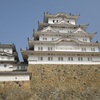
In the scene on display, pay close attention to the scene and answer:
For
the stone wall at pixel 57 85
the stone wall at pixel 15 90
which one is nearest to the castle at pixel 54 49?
the stone wall at pixel 15 90

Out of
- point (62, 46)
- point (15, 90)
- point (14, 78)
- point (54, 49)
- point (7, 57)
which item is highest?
point (62, 46)

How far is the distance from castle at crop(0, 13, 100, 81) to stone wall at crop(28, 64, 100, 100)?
3.97 ft

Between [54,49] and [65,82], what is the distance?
6.31 m

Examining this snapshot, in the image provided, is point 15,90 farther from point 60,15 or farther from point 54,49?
point 60,15

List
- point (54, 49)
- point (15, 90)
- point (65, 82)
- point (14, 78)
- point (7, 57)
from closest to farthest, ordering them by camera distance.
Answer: point (15, 90)
point (14, 78)
point (65, 82)
point (54, 49)
point (7, 57)

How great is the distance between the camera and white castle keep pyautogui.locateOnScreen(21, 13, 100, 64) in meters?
33.4

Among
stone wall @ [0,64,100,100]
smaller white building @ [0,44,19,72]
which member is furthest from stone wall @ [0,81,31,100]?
smaller white building @ [0,44,19,72]

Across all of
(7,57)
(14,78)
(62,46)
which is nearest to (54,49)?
(62,46)

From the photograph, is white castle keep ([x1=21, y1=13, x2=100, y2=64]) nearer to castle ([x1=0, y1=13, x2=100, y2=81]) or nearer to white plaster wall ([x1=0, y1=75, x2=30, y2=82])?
castle ([x1=0, y1=13, x2=100, y2=81])

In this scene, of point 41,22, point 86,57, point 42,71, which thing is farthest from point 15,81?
point 41,22

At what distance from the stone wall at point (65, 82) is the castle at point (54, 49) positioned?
3.97ft

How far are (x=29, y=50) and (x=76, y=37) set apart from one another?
29.2 feet

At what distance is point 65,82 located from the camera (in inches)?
1207

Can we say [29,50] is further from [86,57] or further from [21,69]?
[86,57]
